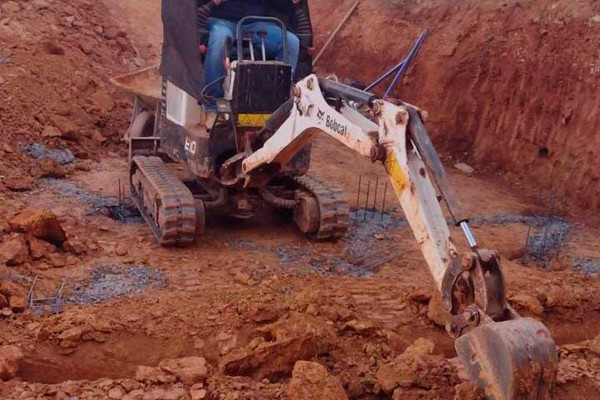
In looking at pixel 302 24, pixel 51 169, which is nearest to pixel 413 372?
pixel 302 24

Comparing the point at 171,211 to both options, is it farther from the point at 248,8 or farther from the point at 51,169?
the point at 51,169

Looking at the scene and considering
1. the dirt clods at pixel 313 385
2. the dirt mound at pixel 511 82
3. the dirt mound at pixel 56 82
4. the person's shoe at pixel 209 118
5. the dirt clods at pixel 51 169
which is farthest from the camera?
the dirt mound at pixel 511 82

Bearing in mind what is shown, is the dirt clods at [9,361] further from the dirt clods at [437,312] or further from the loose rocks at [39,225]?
the dirt clods at [437,312]

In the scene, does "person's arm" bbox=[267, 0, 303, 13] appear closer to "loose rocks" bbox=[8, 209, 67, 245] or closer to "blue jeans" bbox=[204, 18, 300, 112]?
"blue jeans" bbox=[204, 18, 300, 112]

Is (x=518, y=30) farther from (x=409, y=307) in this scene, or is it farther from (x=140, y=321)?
(x=140, y=321)

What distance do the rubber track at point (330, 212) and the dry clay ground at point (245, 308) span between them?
0.15m

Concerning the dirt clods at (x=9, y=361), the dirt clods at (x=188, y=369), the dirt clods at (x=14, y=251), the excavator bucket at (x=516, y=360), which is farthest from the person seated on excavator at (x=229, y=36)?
the excavator bucket at (x=516, y=360)

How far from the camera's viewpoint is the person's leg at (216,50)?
7871 millimetres

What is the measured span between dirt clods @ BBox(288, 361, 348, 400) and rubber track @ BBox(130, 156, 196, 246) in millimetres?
2994

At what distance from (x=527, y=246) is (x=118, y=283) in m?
4.72

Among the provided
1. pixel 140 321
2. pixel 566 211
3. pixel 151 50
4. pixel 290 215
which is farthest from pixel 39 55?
pixel 566 211

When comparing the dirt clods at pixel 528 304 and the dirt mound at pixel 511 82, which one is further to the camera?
the dirt mound at pixel 511 82

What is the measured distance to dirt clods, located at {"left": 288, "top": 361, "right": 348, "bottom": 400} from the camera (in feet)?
16.9

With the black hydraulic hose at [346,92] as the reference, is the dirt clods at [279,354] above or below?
below
